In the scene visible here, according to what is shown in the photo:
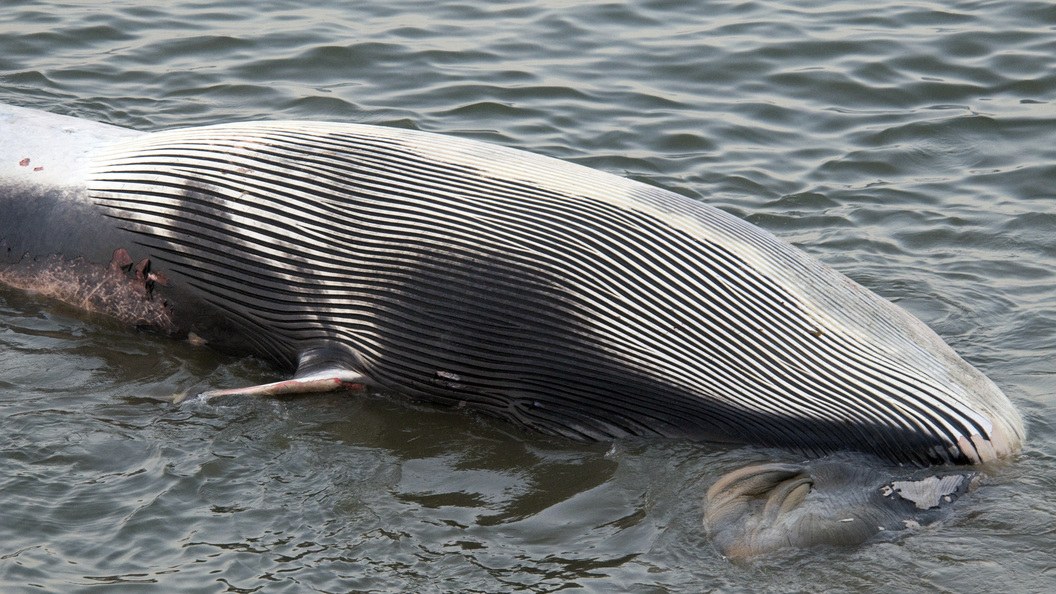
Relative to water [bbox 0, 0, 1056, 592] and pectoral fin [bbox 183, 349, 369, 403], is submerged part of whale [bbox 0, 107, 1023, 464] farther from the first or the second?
water [bbox 0, 0, 1056, 592]

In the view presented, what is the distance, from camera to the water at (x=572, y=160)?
614 cm

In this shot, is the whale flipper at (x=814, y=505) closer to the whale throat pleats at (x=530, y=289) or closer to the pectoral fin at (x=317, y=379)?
the whale throat pleats at (x=530, y=289)

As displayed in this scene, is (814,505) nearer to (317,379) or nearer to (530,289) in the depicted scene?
(530,289)

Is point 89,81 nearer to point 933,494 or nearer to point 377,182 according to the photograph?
point 377,182

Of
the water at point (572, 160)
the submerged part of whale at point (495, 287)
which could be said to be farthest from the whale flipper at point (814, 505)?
the submerged part of whale at point (495, 287)

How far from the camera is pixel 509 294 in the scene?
713 centimetres

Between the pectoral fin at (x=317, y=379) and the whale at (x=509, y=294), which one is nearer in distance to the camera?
the whale at (x=509, y=294)

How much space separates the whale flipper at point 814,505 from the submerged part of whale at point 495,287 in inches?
9.9

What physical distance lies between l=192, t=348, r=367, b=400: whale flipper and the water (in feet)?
0.73

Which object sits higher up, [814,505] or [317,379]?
[317,379]

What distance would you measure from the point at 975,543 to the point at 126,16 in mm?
12511

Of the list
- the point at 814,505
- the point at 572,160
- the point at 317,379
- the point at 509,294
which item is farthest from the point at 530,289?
the point at 572,160

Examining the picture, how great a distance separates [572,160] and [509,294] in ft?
15.6

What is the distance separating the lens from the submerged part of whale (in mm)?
6848
